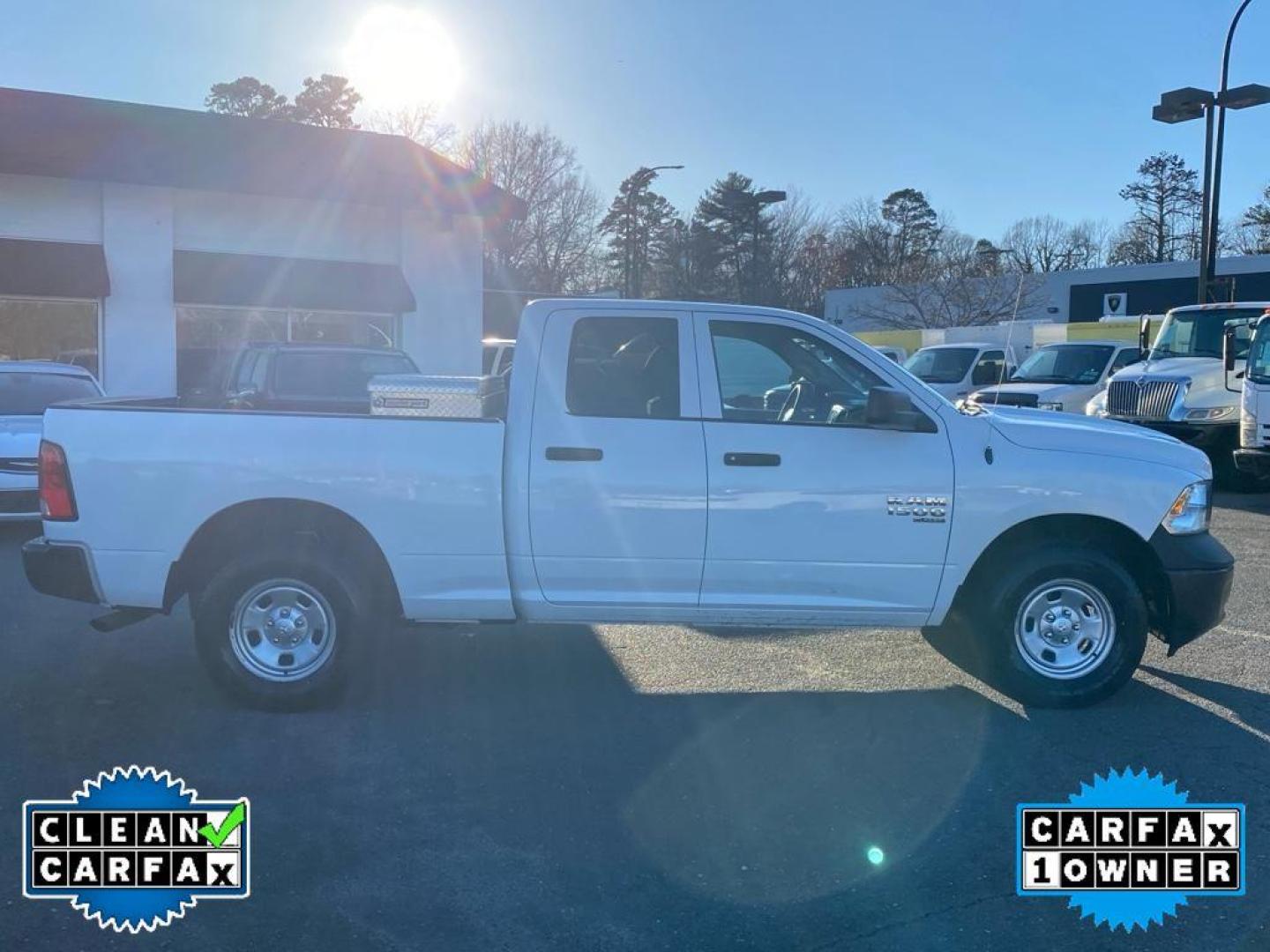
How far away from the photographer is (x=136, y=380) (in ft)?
64.1

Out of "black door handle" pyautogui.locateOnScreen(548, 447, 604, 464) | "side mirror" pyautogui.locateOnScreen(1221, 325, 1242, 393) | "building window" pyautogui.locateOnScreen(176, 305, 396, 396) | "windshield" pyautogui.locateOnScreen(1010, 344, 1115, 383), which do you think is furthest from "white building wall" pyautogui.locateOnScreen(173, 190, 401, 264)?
"black door handle" pyautogui.locateOnScreen(548, 447, 604, 464)

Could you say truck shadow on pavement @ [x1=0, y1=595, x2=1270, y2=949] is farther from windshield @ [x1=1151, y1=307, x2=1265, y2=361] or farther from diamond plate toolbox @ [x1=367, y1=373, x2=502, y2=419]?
windshield @ [x1=1151, y1=307, x2=1265, y2=361]

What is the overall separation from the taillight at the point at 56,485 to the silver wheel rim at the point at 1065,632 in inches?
182

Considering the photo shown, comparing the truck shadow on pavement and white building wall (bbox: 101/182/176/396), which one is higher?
white building wall (bbox: 101/182/176/396)

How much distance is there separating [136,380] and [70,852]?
17327mm

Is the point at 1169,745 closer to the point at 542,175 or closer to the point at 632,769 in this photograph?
the point at 632,769

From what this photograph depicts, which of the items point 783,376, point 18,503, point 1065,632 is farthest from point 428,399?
point 18,503

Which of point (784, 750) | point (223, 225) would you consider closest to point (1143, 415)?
point (784, 750)

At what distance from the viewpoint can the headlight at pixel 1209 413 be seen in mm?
14273

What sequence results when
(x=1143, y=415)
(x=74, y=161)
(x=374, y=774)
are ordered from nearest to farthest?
(x=374, y=774)
(x=1143, y=415)
(x=74, y=161)

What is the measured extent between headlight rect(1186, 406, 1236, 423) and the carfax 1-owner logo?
13.4 meters

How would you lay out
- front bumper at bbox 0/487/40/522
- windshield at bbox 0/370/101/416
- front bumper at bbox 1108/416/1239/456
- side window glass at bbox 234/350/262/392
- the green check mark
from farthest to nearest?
front bumper at bbox 1108/416/1239/456, side window glass at bbox 234/350/262/392, windshield at bbox 0/370/101/416, front bumper at bbox 0/487/40/522, the green check mark

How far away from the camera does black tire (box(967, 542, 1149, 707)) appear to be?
17.8 ft

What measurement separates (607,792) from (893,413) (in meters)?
2.17
